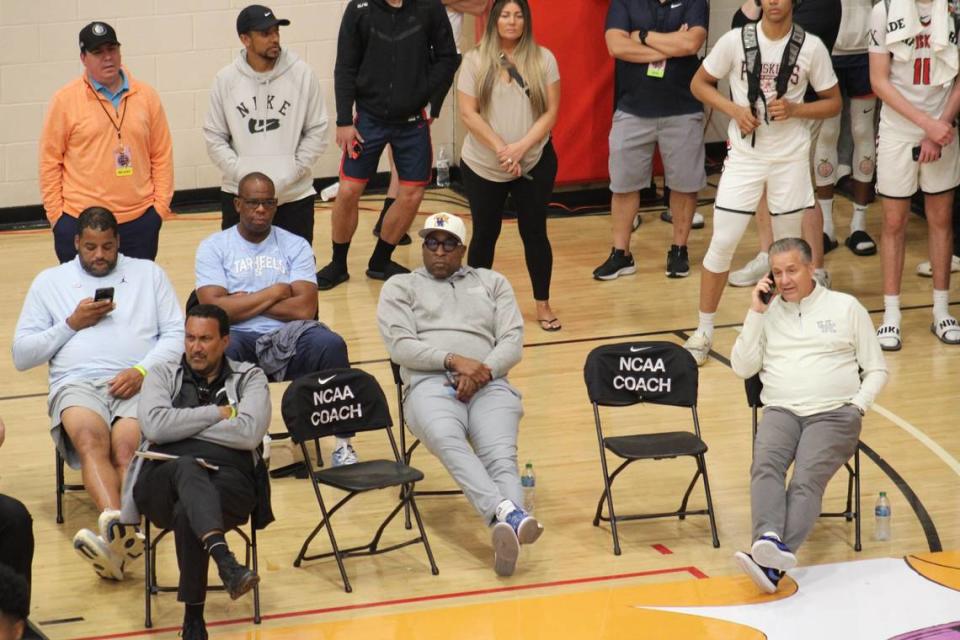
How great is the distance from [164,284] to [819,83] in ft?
12.4

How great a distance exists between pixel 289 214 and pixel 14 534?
3490mm

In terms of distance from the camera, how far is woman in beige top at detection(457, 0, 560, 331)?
27.9 feet

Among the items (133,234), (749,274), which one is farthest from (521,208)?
(133,234)

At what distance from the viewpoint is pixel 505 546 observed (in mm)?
5945

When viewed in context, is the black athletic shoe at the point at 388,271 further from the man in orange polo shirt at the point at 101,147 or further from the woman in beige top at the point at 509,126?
the man in orange polo shirt at the point at 101,147

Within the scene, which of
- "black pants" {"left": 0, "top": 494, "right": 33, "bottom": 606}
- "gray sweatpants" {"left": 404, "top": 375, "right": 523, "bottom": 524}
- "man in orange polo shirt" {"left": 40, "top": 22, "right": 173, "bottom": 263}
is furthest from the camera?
"man in orange polo shirt" {"left": 40, "top": 22, "right": 173, "bottom": 263}

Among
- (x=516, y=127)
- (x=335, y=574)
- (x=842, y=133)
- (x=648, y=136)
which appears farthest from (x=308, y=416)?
(x=842, y=133)

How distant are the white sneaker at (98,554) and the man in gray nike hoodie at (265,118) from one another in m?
2.86

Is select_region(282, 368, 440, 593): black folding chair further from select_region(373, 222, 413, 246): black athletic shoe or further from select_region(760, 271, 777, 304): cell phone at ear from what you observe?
select_region(373, 222, 413, 246): black athletic shoe

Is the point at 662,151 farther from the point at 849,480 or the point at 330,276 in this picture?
the point at 849,480

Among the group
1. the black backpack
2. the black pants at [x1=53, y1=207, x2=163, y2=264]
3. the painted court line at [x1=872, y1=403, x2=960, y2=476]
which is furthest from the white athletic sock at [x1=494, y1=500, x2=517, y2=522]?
the black backpack

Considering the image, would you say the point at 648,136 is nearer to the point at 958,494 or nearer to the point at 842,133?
the point at 842,133

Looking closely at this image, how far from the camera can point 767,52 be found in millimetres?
8078

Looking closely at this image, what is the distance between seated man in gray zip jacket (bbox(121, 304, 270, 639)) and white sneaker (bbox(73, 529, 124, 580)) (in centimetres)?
25
